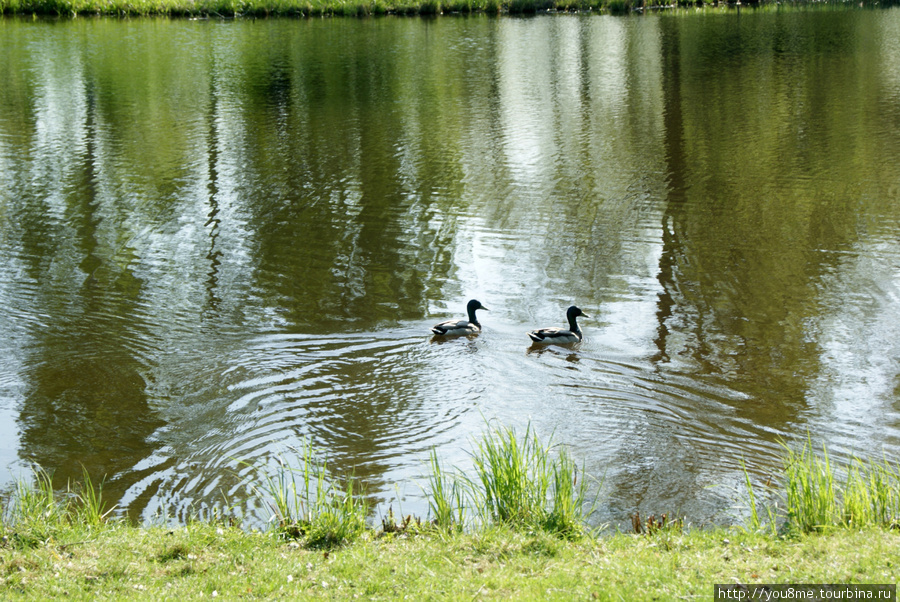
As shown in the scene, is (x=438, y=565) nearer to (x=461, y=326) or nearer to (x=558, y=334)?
(x=558, y=334)

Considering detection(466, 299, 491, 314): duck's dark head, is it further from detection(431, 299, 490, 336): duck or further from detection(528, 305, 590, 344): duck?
detection(528, 305, 590, 344): duck

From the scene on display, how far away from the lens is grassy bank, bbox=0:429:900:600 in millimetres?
6160

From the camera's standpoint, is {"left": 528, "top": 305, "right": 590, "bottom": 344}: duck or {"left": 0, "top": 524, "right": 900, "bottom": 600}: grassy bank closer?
{"left": 0, "top": 524, "right": 900, "bottom": 600}: grassy bank

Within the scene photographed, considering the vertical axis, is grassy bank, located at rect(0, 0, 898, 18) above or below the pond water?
above

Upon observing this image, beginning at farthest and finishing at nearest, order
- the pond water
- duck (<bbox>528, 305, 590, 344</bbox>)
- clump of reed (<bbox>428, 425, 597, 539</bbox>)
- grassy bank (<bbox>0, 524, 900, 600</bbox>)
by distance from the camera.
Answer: duck (<bbox>528, 305, 590, 344</bbox>) < the pond water < clump of reed (<bbox>428, 425, 597, 539</bbox>) < grassy bank (<bbox>0, 524, 900, 600</bbox>)

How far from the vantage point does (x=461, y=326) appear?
13078mm

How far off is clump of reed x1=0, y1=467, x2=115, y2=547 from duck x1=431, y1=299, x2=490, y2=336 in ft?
19.2

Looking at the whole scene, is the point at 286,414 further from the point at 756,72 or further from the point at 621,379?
the point at 756,72

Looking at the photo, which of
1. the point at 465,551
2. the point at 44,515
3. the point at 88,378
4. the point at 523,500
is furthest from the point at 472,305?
the point at 44,515

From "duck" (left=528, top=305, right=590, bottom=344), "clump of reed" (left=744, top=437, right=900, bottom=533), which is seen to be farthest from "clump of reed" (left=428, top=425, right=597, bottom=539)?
"duck" (left=528, top=305, right=590, bottom=344)

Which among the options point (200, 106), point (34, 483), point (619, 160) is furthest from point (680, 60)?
point (34, 483)

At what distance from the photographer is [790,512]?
715 cm

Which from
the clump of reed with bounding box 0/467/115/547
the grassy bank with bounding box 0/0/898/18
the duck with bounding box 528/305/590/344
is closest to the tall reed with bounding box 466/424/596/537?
the clump of reed with bounding box 0/467/115/547

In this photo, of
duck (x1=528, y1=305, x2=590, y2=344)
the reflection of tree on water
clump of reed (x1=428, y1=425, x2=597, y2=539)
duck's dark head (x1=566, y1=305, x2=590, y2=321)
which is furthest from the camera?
duck's dark head (x1=566, y1=305, x2=590, y2=321)
